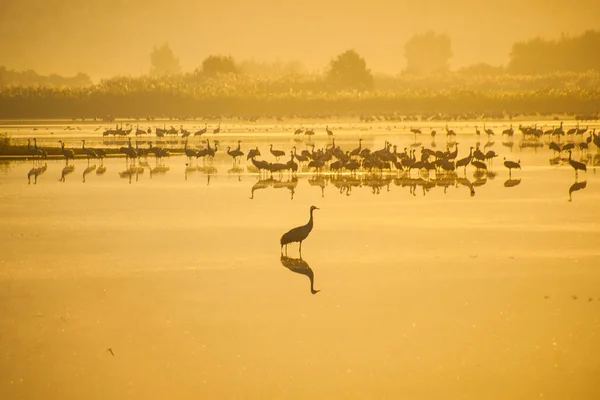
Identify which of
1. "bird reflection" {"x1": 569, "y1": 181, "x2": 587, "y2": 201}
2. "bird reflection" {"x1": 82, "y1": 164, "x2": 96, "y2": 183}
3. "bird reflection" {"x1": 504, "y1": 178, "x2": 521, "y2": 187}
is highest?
"bird reflection" {"x1": 569, "y1": 181, "x2": 587, "y2": 201}

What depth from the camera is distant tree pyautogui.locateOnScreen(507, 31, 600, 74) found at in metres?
169

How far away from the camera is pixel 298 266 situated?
16766 mm

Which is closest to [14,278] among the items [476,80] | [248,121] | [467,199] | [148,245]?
[148,245]

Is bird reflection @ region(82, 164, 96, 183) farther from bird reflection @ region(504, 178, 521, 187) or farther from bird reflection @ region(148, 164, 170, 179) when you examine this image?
bird reflection @ region(504, 178, 521, 187)

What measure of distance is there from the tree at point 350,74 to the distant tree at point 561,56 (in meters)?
63.0

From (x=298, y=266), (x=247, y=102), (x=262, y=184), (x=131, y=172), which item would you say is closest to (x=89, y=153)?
(x=131, y=172)

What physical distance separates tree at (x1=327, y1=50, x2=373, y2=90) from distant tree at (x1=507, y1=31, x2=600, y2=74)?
63.0 meters

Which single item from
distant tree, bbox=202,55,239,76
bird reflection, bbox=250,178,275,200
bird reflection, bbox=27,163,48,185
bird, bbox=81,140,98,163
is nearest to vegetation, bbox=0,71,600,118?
distant tree, bbox=202,55,239,76

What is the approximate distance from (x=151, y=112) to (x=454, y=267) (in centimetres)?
7614

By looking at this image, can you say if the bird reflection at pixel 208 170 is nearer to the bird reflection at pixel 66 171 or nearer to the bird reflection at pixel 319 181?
the bird reflection at pixel 319 181

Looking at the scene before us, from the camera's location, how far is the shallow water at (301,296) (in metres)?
11.0

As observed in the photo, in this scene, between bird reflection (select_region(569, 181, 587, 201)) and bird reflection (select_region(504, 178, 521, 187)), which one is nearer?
bird reflection (select_region(569, 181, 587, 201))

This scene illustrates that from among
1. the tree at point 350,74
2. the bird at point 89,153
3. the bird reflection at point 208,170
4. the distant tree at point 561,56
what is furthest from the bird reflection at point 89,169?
the distant tree at point 561,56

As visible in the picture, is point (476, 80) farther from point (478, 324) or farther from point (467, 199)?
point (478, 324)
